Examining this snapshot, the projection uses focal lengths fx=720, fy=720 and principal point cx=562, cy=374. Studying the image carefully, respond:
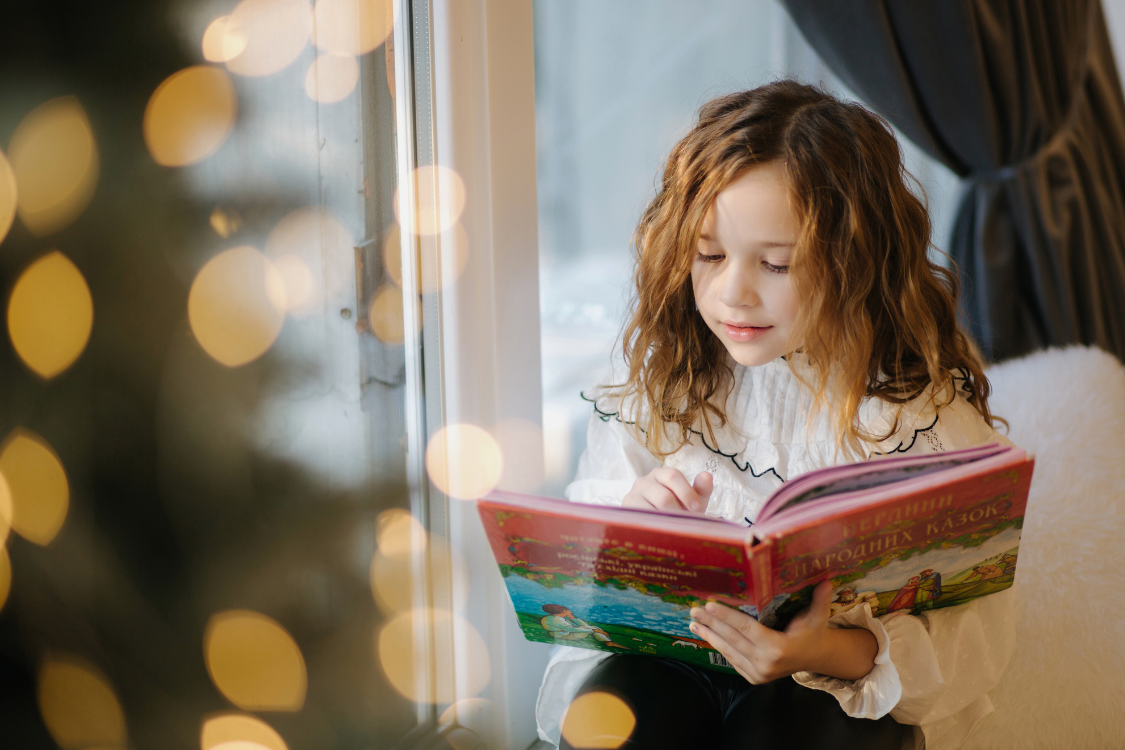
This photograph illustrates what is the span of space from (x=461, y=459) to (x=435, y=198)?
319mm

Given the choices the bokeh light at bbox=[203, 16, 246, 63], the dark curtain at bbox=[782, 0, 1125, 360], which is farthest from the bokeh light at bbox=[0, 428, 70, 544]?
the dark curtain at bbox=[782, 0, 1125, 360]

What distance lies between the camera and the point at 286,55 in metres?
0.70

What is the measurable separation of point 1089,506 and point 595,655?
767 millimetres

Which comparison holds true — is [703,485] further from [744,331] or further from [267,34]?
[267,34]

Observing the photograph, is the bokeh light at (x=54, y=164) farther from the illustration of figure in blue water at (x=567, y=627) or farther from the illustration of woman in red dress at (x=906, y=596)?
the illustration of woman in red dress at (x=906, y=596)

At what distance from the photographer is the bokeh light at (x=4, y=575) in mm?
485

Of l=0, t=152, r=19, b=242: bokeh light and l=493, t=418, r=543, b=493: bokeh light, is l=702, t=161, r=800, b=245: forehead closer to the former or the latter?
l=493, t=418, r=543, b=493: bokeh light

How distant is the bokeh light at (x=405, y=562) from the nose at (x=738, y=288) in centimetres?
46

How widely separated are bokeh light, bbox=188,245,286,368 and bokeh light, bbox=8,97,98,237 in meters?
0.12

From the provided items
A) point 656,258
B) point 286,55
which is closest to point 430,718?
point 656,258

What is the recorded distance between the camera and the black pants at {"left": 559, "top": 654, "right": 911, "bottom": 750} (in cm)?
67

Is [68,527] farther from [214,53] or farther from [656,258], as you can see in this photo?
[656,258]

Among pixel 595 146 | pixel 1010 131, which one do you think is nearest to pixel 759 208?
pixel 595 146

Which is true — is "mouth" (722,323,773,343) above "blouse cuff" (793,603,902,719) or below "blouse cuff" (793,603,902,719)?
above
